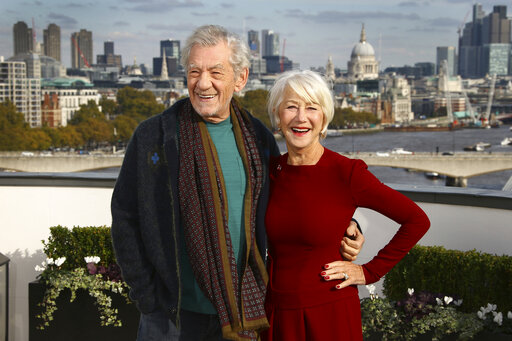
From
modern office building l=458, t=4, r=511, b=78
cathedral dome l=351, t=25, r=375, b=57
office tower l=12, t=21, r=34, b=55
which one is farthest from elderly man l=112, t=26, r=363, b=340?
modern office building l=458, t=4, r=511, b=78

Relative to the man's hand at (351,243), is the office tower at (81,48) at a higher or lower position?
higher

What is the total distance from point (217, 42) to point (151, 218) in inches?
13.7

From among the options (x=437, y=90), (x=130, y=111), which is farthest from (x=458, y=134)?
(x=130, y=111)

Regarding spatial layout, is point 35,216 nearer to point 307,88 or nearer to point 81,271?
point 81,271

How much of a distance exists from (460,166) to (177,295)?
1341 inches

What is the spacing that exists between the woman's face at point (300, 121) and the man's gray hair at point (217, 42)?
118mm

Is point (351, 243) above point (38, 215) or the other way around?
above

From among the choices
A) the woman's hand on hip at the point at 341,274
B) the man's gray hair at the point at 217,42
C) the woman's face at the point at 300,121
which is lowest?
the woman's hand on hip at the point at 341,274

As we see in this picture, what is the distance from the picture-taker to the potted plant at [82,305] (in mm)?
2207

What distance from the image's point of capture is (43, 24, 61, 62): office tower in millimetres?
82062

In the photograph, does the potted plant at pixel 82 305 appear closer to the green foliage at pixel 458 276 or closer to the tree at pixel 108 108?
the green foliage at pixel 458 276

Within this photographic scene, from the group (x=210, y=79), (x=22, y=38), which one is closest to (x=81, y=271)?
(x=210, y=79)

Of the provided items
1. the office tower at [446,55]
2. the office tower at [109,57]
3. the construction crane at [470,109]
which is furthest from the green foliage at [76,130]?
the office tower at [446,55]

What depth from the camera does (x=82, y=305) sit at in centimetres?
226
